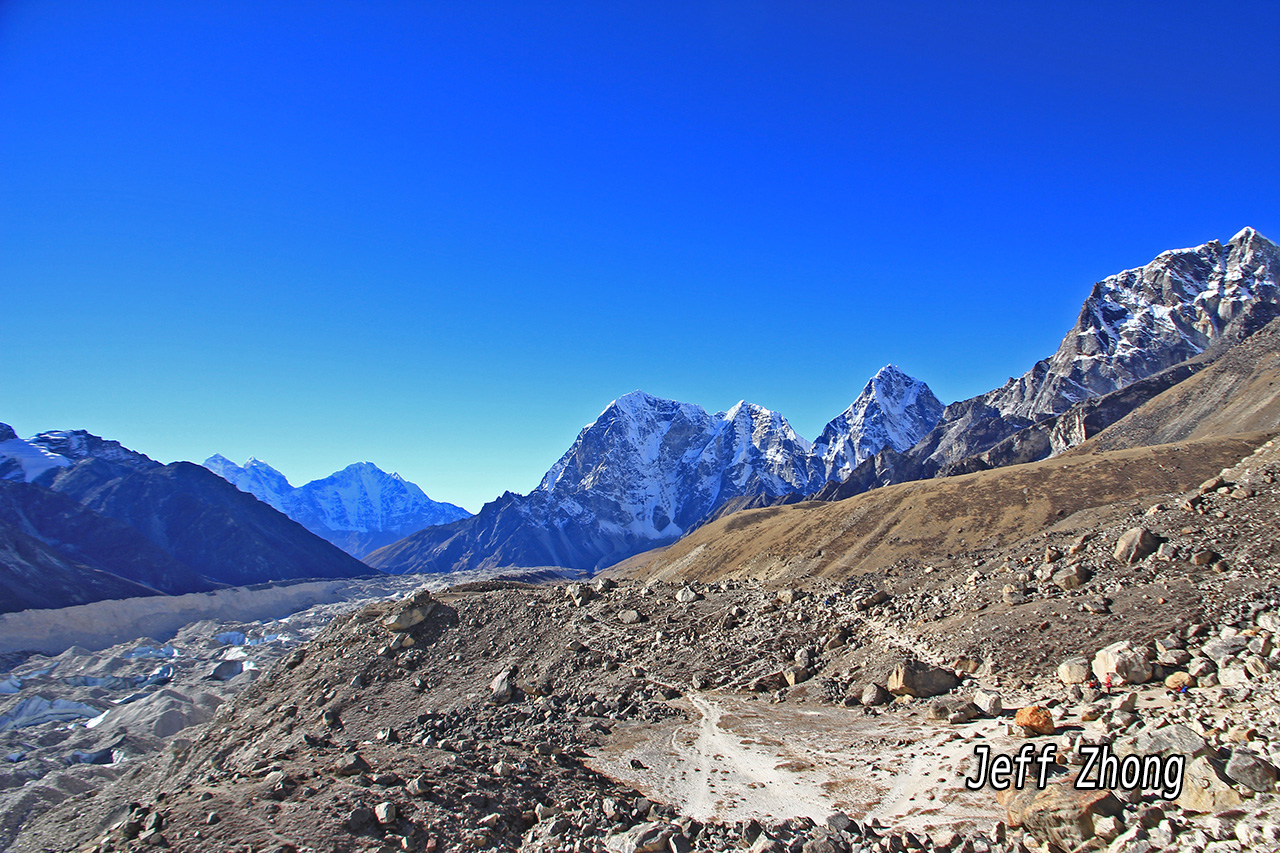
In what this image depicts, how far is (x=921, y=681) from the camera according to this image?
27188 millimetres

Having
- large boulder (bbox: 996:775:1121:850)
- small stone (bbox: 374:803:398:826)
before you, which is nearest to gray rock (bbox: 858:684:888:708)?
large boulder (bbox: 996:775:1121:850)

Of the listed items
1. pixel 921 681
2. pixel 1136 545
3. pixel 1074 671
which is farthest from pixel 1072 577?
pixel 921 681

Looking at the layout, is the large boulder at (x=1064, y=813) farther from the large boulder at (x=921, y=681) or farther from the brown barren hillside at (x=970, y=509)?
the brown barren hillside at (x=970, y=509)

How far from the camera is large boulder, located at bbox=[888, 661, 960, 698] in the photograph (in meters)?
27.0

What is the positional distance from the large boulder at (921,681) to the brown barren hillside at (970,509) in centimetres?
3453

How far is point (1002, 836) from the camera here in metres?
14.0

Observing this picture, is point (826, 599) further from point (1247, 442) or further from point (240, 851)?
point (1247, 442)

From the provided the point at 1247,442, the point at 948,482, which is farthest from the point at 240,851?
the point at 1247,442

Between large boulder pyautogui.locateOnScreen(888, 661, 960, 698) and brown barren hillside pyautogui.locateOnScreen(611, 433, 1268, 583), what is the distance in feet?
113

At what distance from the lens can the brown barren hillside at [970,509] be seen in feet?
221

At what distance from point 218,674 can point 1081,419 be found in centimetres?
20272

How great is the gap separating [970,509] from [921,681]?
5346 centimetres

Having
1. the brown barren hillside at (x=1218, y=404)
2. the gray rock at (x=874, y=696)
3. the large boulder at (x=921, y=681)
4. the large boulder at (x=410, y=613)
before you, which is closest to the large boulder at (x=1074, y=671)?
the large boulder at (x=921, y=681)

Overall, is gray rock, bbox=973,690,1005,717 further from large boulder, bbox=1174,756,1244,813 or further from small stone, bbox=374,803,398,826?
small stone, bbox=374,803,398,826
